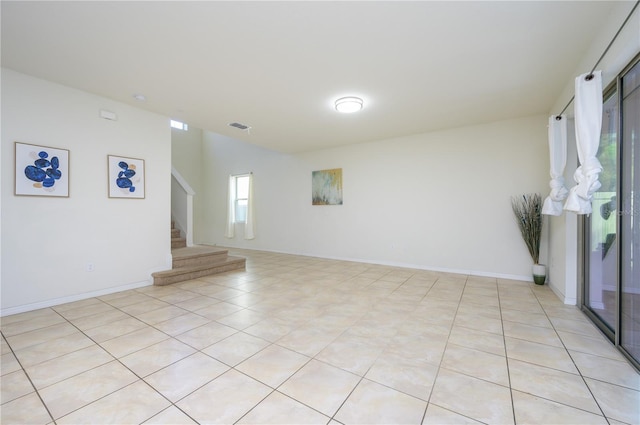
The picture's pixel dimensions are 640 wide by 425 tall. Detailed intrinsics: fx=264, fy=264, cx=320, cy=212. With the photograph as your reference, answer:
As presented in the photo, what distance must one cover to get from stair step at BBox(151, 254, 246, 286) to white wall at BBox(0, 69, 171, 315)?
0.23 metres

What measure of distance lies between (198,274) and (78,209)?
1936mm

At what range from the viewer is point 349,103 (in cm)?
362

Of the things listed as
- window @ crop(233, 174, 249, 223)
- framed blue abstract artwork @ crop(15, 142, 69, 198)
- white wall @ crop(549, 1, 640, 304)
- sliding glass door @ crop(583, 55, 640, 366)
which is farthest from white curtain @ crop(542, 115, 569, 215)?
window @ crop(233, 174, 249, 223)

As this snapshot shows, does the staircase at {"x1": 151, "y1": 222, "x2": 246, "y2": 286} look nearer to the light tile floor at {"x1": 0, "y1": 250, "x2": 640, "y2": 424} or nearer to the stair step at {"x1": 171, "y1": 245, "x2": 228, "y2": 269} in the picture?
the stair step at {"x1": 171, "y1": 245, "x2": 228, "y2": 269}

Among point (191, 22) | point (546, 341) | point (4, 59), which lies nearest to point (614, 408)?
point (546, 341)

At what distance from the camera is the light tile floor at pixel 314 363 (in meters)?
1.52

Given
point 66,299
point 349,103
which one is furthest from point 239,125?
point 66,299

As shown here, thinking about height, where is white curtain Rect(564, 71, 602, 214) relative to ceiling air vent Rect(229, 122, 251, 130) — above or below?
below

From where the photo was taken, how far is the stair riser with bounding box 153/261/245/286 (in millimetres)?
4145

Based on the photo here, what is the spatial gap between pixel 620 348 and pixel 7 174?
6.16 m

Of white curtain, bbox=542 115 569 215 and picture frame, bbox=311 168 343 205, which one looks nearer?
white curtain, bbox=542 115 569 215

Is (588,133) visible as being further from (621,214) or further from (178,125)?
(178,125)

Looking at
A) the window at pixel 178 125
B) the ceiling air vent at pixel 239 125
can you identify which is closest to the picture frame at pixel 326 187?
the ceiling air vent at pixel 239 125

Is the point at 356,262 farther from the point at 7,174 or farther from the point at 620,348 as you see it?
the point at 7,174
